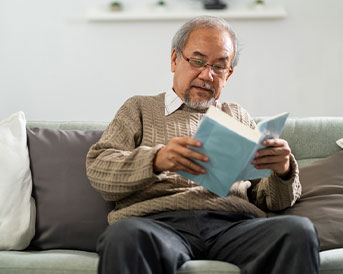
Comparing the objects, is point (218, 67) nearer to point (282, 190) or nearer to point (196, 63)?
point (196, 63)

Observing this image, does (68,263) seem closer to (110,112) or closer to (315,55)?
(110,112)

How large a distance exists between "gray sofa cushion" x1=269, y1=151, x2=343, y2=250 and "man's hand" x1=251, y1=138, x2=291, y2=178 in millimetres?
353

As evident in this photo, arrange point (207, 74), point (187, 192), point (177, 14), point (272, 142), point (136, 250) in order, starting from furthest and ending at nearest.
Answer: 1. point (177, 14)
2. point (207, 74)
3. point (187, 192)
4. point (272, 142)
5. point (136, 250)

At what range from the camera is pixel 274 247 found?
1.31 m

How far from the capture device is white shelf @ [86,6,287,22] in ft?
8.96

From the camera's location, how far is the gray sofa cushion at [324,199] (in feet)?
5.53

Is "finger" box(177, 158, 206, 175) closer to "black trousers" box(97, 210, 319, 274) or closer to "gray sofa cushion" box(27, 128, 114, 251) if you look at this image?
"black trousers" box(97, 210, 319, 274)

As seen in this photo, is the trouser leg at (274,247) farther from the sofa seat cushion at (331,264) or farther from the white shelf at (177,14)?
the white shelf at (177,14)

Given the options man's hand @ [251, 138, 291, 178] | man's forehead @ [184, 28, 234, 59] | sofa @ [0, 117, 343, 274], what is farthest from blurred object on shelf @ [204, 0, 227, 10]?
man's hand @ [251, 138, 291, 178]

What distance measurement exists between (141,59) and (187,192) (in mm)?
1353

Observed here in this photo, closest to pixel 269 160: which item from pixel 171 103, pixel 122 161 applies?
pixel 122 161

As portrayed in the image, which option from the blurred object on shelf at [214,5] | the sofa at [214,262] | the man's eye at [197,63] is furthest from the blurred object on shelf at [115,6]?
the man's eye at [197,63]

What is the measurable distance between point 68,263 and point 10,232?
0.31 metres

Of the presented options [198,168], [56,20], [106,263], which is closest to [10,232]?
Answer: [106,263]
